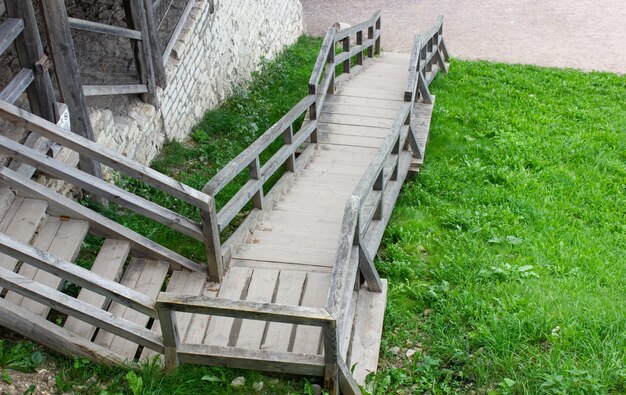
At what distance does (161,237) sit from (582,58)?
9998 millimetres

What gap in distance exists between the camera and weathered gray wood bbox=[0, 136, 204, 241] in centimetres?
510

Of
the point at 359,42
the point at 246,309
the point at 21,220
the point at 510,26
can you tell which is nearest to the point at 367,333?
the point at 246,309

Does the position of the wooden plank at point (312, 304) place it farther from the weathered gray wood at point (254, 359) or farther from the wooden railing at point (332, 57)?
the wooden railing at point (332, 57)

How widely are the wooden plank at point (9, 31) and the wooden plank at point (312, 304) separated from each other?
9.97 feet

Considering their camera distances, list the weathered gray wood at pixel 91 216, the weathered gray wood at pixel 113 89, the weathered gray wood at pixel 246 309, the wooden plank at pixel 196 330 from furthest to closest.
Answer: the weathered gray wood at pixel 113 89 → the weathered gray wood at pixel 91 216 → the wooden plank at pixel 196 330 → the weathered gray wood at pixel 246 309

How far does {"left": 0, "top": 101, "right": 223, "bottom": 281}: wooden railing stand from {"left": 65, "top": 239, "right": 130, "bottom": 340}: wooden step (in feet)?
1.09

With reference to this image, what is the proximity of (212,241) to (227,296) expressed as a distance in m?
0.46

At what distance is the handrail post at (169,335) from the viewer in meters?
4.35

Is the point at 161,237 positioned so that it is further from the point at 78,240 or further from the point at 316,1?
the point at 316,1

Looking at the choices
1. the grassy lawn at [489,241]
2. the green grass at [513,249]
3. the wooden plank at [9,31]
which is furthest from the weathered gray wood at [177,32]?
the green grass at [513,249]

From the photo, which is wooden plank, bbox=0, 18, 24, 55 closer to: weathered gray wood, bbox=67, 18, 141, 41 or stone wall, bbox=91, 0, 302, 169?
weathered gray wood, bbox=67, 18, 141, 41

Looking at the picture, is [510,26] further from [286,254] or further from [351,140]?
[286,254]

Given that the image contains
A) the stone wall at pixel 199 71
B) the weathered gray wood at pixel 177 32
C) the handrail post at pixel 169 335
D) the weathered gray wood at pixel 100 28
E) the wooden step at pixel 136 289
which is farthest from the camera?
the weathered gray wood at pixel 177 32

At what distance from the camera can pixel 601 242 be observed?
23.8 ft
